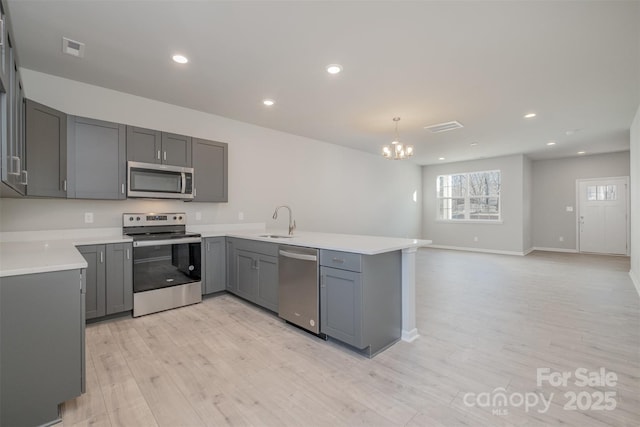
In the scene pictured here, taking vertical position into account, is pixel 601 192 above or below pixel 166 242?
above

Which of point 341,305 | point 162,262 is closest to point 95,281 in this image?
point 162,262

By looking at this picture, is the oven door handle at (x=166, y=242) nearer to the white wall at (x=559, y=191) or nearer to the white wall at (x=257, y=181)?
the white wall at (x=257, y=181)

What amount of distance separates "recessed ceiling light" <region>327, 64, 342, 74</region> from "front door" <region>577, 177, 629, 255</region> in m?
8.30

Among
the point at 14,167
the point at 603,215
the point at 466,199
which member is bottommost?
the point at 603,215

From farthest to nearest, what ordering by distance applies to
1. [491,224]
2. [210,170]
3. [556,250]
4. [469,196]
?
[469,196] < [556,250] < [491,224] < [210,170]

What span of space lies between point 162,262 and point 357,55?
9.97 feet

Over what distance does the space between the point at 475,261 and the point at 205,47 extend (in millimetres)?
6690

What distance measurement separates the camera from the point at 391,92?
3480mm

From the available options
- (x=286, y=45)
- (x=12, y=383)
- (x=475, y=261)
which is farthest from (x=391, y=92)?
(x=475, y=261)

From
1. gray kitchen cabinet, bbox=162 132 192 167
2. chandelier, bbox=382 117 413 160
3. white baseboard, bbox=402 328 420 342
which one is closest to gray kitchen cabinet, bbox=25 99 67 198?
gray kitchen cabinet, bbox=162 132 192 167

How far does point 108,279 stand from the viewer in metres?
2.98

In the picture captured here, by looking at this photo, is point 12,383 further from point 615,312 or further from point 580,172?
point 580,172

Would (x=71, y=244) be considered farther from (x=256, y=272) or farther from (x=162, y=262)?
Answer: (x=256, y=272)

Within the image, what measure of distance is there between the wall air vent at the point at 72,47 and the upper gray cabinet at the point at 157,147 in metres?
0.82
